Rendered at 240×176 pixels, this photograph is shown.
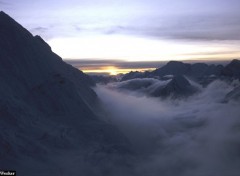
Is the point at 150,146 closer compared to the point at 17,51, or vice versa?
the point at 17,51

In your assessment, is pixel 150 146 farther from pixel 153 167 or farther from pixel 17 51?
pixel 17 51

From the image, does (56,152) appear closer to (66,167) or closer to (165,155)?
(66,167)

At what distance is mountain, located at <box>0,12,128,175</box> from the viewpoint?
66.4m

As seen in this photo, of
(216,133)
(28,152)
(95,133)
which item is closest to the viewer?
(28,152)

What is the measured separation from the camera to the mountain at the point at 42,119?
6644 centimetres

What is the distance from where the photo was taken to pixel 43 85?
8881 cm

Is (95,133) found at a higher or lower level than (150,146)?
higher

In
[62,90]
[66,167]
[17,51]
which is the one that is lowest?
[66,167]

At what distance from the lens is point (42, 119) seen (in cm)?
8100

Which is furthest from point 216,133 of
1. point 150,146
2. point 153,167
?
point 153,167

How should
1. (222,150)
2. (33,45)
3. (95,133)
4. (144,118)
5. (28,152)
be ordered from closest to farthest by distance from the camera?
(28,152) → (95,133) → (33,45) → (144,118) → (222,150)

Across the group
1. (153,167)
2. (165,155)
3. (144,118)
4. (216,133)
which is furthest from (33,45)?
(216,133)

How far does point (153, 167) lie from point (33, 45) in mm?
44516

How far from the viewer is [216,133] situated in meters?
185
